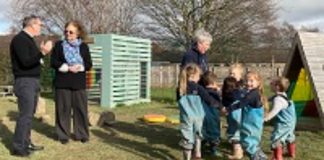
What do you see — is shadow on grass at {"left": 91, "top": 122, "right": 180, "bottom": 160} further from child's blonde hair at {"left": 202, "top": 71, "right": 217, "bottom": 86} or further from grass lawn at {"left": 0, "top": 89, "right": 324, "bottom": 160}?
child's blonde hair at {"left": 202, "top": 71, "right": 217, "bottom": 86}

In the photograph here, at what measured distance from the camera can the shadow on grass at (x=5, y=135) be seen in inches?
298

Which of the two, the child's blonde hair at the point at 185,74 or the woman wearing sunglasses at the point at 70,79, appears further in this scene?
the woman wearing sunglasses at the point at 70,79

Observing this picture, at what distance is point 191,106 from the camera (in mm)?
6539

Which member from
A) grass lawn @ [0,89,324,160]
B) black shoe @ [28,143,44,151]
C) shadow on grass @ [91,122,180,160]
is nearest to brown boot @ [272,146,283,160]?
grass lawn @ [0,89,324,160]

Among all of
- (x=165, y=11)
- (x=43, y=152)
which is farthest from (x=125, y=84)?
(x=165, y=11)

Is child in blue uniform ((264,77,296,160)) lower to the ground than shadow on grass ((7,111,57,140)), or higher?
higher

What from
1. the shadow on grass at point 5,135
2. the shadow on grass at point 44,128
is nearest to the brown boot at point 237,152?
the shadow on grass at point 44,128

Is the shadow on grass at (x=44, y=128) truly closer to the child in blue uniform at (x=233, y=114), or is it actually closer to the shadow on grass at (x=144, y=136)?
the shadow on grass at (x=144, y=136)

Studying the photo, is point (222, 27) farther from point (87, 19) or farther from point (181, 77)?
point (181, 77)

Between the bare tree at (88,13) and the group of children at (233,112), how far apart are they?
79.8ft

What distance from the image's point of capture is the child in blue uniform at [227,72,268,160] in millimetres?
6328

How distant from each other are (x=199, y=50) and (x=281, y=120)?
1441mm

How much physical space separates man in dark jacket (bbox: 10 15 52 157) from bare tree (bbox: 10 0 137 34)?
2396 centimetres

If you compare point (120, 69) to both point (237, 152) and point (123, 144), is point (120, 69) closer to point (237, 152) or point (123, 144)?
point (123, 144)
